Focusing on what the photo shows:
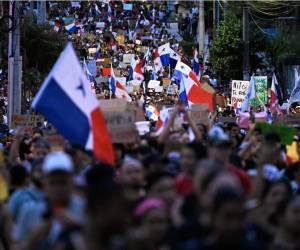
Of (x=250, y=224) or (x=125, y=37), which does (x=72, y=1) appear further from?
(x=250, y=224)

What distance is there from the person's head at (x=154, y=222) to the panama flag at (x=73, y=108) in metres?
2.81

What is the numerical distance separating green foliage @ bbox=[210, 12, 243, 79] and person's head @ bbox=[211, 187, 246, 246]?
35.7 meters

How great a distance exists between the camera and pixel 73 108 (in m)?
10.3

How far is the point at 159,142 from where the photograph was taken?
1128 centimetres

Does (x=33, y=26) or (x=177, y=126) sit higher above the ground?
(x=33, y=26)

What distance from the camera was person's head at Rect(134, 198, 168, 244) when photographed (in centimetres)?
652

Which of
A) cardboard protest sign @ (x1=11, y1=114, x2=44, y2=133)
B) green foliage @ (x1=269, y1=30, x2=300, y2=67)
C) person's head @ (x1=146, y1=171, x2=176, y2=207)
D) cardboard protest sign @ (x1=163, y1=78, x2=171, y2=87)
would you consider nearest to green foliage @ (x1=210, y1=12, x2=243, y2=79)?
green foliage @ (x1=269, y1=30, x2=300, y2=67)

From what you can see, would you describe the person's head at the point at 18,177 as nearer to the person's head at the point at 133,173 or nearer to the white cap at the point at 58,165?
the person's head at the point at 133,173

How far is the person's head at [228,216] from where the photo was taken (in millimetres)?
5754

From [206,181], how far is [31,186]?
2.68 m

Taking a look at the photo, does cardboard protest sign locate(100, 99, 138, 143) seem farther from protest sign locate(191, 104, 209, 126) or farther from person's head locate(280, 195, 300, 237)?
person's head locate(280, 195, 300, 237)

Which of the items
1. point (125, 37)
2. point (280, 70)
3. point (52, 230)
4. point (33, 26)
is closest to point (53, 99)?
point (52, 230)

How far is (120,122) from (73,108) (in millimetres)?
1540

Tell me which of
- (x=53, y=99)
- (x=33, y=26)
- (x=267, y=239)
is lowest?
(x=267, y=239)
